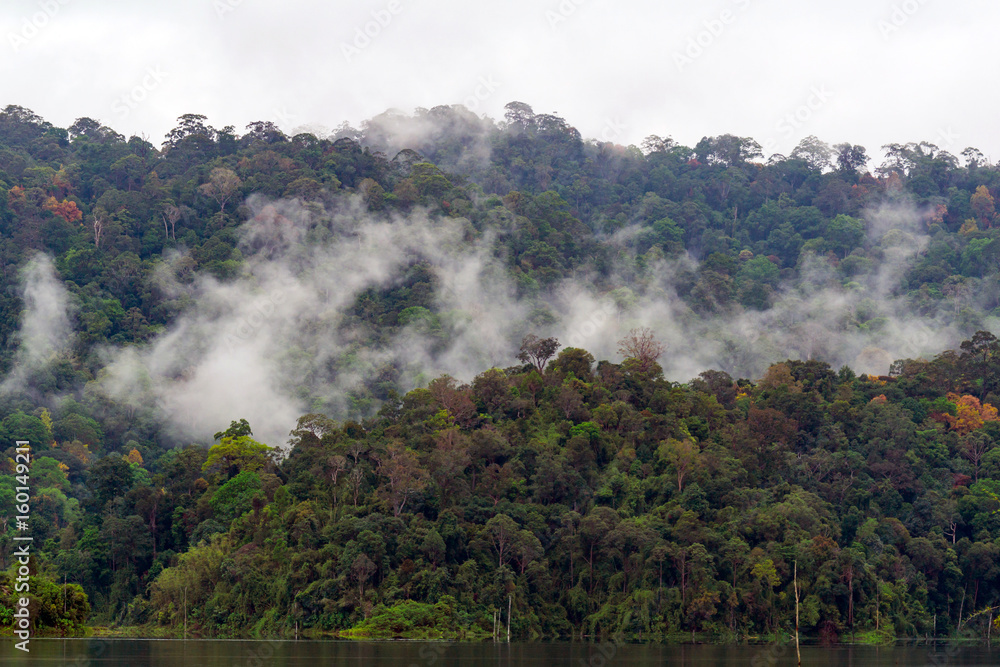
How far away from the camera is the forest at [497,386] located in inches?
2621

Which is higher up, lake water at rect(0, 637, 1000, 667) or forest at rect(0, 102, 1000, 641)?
forest at rect(0, 102, 1000, 641)

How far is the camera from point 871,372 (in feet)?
377

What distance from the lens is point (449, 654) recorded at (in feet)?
169

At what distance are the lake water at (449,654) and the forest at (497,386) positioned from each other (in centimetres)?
397

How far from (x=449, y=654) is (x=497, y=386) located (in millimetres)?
33704

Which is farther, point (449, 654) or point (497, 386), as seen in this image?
point (497, 386)

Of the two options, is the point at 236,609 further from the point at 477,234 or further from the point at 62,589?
the point at 477,234

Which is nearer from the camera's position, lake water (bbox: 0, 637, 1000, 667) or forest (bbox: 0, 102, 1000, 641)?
lake water (bbox: 0, 637, 1000, 667)

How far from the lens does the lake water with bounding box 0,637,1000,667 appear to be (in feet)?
146

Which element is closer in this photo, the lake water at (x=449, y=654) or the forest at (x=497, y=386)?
the lake water at (x=449, y=654)

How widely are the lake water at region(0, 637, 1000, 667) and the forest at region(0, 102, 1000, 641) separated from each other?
3.97 meters

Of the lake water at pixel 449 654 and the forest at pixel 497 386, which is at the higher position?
the forest at pixel 497 386

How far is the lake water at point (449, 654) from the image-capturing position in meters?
44.5

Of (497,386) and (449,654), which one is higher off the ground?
(497,386)
